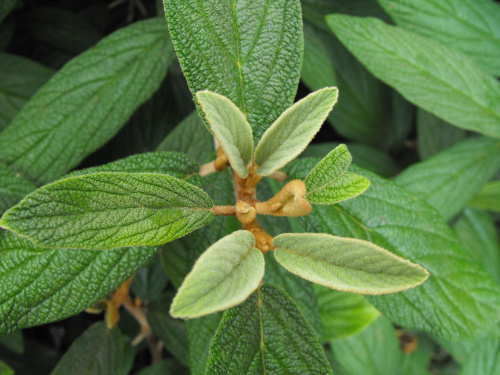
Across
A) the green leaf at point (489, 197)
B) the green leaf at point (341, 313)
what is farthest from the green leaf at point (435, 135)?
the green leaf at point (341, 313)

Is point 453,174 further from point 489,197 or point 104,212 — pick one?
point 104,212

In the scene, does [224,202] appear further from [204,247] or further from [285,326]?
[285,326]

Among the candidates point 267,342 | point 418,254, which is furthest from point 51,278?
point 418,254

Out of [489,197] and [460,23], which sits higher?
[460,23]

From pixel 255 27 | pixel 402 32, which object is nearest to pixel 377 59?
pixel 402 32

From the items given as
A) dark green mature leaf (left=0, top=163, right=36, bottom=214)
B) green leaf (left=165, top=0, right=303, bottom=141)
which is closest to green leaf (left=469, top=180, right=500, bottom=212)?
green leaf (left=165, top=0, right=303, bottom=141)

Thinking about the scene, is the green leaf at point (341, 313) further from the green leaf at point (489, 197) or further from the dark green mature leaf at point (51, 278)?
the dark green mature leaf at point (51, 278)
